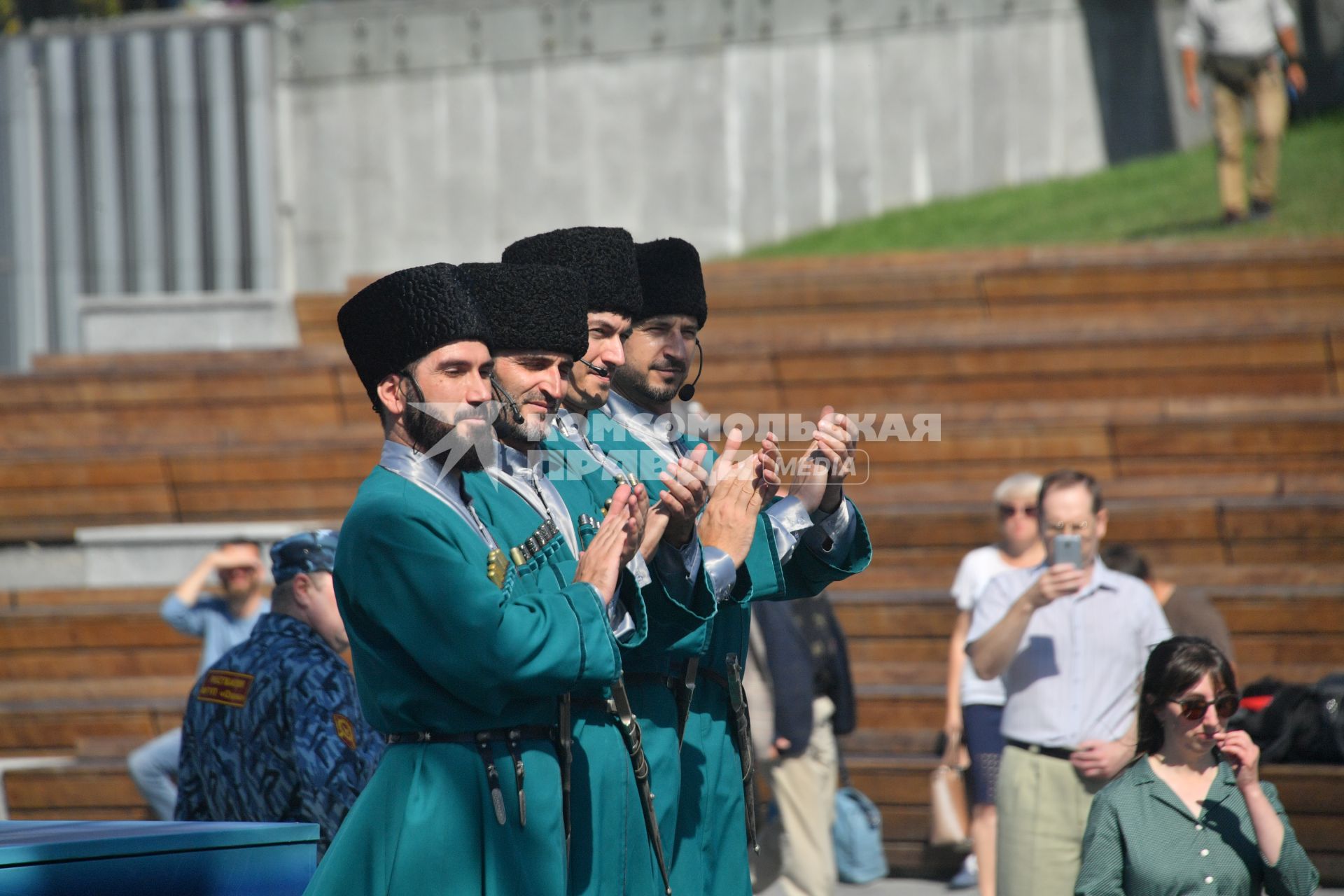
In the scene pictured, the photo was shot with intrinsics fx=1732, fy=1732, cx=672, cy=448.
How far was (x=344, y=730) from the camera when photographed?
4.32m

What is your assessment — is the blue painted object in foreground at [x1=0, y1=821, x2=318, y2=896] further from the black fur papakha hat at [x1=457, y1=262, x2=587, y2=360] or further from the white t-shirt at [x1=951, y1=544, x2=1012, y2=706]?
the white t-shirt at [x1=951, y1=544, x2=1012, y2=706]

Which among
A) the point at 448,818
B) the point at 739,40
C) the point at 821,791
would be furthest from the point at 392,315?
the point at 739,40

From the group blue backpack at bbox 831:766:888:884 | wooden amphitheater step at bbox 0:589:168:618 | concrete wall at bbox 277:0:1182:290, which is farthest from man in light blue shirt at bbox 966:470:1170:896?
concrete wall at bbox 277:0:1182:290

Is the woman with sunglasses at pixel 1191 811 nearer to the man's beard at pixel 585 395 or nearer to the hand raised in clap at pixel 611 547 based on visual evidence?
the man's beard at pixel 585 395

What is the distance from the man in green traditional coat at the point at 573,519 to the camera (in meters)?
3.42

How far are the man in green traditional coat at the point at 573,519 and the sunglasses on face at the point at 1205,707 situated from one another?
149 centimetres

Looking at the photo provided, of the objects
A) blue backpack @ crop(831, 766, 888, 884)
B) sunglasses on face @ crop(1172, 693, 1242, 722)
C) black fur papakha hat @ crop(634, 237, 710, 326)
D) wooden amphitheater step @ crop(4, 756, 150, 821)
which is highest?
black fur papakha hat @ crop(634, 237, 710, 326)

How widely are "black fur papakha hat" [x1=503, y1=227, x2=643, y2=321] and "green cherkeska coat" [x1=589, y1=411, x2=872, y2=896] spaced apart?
289 millimetres

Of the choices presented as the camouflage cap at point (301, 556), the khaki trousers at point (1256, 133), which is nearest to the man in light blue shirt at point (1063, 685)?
the camouflage cap at point (301, 556)

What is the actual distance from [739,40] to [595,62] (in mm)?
1337

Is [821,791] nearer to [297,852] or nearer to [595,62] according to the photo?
[297,852]

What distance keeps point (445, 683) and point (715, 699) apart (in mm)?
1115

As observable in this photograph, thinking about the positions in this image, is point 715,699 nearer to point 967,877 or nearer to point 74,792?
point 967,877

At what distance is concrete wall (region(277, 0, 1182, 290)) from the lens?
15719mm
